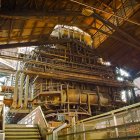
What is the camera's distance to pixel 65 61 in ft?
55.4

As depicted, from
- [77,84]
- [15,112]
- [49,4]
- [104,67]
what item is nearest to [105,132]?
[15,112]

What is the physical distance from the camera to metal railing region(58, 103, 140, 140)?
459 cm

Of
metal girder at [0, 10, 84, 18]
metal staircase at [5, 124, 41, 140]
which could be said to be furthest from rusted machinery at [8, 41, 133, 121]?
metal staircase at [5, 124, 41, 140]

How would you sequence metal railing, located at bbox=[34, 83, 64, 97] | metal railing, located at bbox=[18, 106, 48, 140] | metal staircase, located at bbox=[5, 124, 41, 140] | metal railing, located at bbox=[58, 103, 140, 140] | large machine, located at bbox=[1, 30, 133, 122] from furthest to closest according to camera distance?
metal railing, located at bbox=[34, 83, 64, 97]
large machine, located at bbox=[1, 30, 133, 122]
metal railing, located at bbox=[18, 106, 48, 140]
metal staircase, located at bbox=[5, 124, 41, 140]
metal railing, located at bbox=[58, 103, 140, 140]

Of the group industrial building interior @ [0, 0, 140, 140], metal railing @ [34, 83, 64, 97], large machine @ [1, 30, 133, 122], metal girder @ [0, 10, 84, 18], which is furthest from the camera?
metal railing @ [34, 83, 64, 97]

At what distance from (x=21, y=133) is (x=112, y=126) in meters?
3.93

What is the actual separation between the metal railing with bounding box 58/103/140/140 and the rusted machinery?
6.97 m

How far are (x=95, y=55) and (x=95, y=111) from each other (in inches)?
223

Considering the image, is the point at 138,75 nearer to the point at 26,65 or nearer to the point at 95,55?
the point at 95,55

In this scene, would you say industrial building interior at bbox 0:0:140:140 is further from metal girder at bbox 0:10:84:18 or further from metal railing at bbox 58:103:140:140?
metal railing at bbox 58:103:140:140

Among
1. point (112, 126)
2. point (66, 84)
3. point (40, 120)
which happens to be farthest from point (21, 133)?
point (66, 84)

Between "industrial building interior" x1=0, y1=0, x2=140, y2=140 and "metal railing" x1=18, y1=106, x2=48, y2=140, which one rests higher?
"industrial building interior" x1=0, y1=0, x2=140, y2=140

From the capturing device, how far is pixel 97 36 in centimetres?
1944

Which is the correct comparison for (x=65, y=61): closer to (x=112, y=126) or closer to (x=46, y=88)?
(x=46, y=88)
